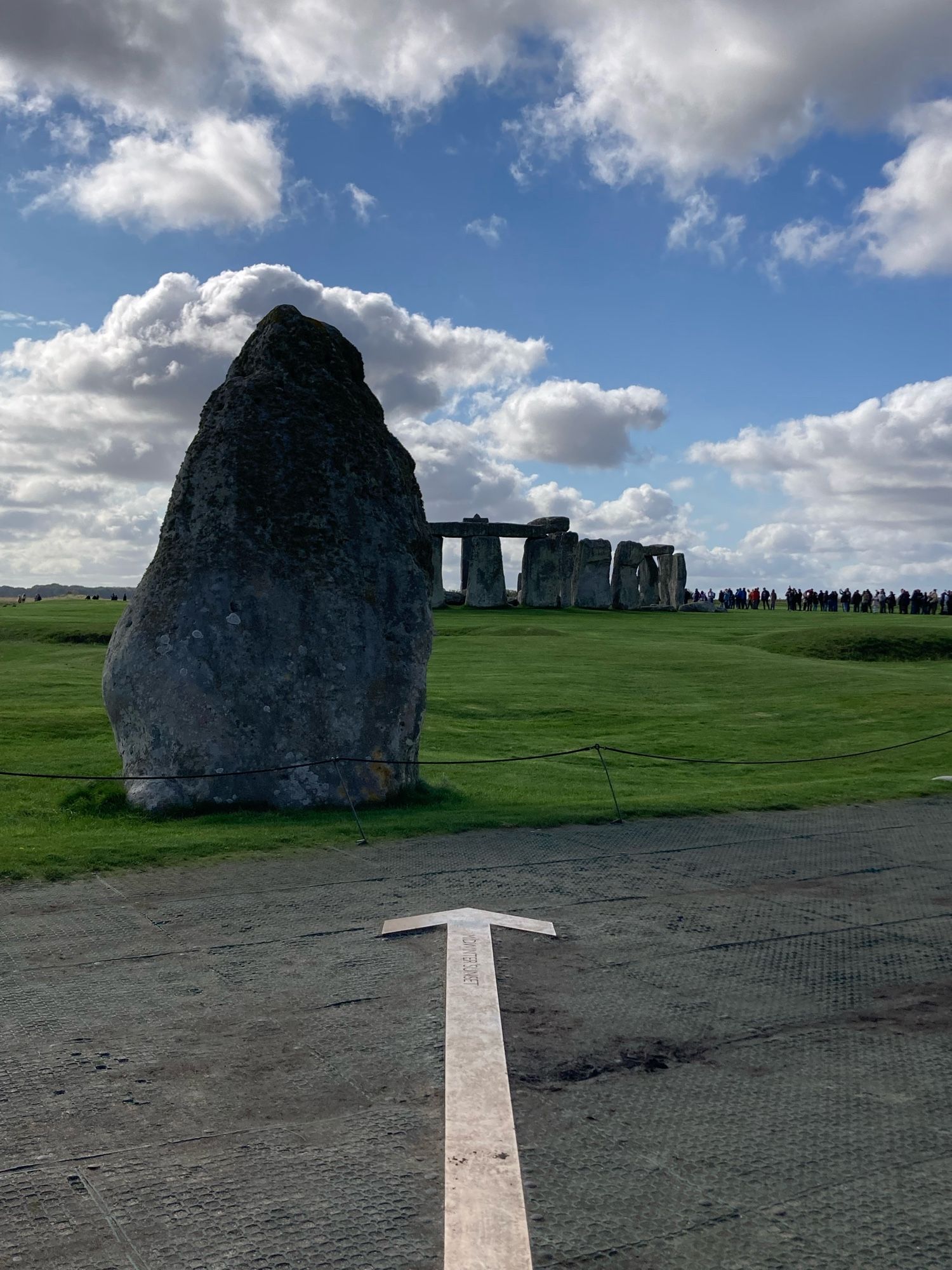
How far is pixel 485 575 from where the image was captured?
48562mm

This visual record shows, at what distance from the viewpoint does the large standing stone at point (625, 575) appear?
55.2 m

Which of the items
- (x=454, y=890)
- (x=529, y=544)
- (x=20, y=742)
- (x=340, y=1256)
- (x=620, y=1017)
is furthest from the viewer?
(x=529, y=544)

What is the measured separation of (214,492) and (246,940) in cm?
551

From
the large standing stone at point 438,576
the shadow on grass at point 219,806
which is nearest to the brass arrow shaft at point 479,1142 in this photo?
the shadow on grass at point 219,806

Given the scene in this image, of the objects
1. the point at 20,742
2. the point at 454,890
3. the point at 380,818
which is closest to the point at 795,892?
the point at 454,890

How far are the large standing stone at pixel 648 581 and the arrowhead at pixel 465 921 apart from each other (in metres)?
50.7

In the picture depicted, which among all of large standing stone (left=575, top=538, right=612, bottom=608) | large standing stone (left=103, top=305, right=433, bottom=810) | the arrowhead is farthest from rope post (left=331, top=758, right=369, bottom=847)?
large standing stone (left=575, top=538, right=612, bottom=608)

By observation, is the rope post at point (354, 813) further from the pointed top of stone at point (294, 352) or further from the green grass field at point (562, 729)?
the pointed top of stone at point (294, 352)

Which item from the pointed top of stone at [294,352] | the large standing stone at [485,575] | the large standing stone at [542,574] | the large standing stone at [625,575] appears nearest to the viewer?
the pointed top of stone at [294,352]

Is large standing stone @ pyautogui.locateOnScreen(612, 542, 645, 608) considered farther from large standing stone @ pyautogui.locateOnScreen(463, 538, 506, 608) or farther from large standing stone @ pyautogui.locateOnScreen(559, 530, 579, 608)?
large standing stone @ pyautogui.locateOnScreen(463, 538, 506, 608)

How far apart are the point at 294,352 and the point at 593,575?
42560 millimetres

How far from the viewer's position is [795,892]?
8.00 m

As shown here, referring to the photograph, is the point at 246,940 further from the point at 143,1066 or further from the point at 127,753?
the point at 127,753

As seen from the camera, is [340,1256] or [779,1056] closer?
[340,1256]
